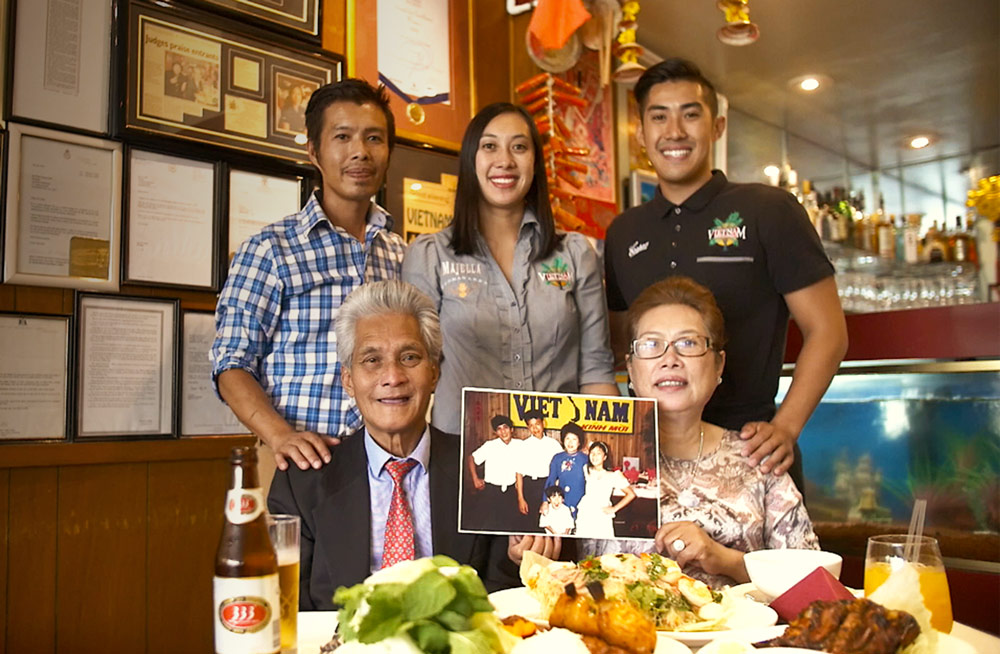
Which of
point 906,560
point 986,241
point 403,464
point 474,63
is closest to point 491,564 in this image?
point 403,464

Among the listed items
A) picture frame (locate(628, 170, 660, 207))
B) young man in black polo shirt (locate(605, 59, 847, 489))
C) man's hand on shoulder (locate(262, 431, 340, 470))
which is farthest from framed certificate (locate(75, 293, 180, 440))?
picture frame (locate(628, 170, 660, 207))

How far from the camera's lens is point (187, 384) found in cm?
323

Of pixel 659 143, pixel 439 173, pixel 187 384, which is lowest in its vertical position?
pixel 187 384

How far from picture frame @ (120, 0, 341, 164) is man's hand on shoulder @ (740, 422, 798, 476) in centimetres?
223

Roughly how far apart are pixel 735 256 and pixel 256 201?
1881 millimetres

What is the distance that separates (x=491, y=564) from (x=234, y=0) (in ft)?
8.21

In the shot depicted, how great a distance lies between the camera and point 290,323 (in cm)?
259

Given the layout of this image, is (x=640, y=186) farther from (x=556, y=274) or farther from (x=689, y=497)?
(x=689, y=497)

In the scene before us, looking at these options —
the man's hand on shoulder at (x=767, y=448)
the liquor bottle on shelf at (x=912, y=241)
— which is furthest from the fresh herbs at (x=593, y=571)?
the liquor bottle on shelf at (x=912, y=241)

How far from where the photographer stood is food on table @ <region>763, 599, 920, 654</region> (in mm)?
1154

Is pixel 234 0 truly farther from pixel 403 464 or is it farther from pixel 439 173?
pixel 403 464


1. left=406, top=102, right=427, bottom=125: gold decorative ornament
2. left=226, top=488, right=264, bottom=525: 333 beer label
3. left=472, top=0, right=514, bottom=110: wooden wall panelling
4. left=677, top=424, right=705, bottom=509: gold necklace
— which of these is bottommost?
left=677, top=424, right=705, bottom=509: gold necklace

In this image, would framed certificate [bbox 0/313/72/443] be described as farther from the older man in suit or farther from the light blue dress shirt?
the light blue dress shirt

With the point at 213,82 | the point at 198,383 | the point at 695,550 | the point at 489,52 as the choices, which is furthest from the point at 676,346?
the point at 489,52
